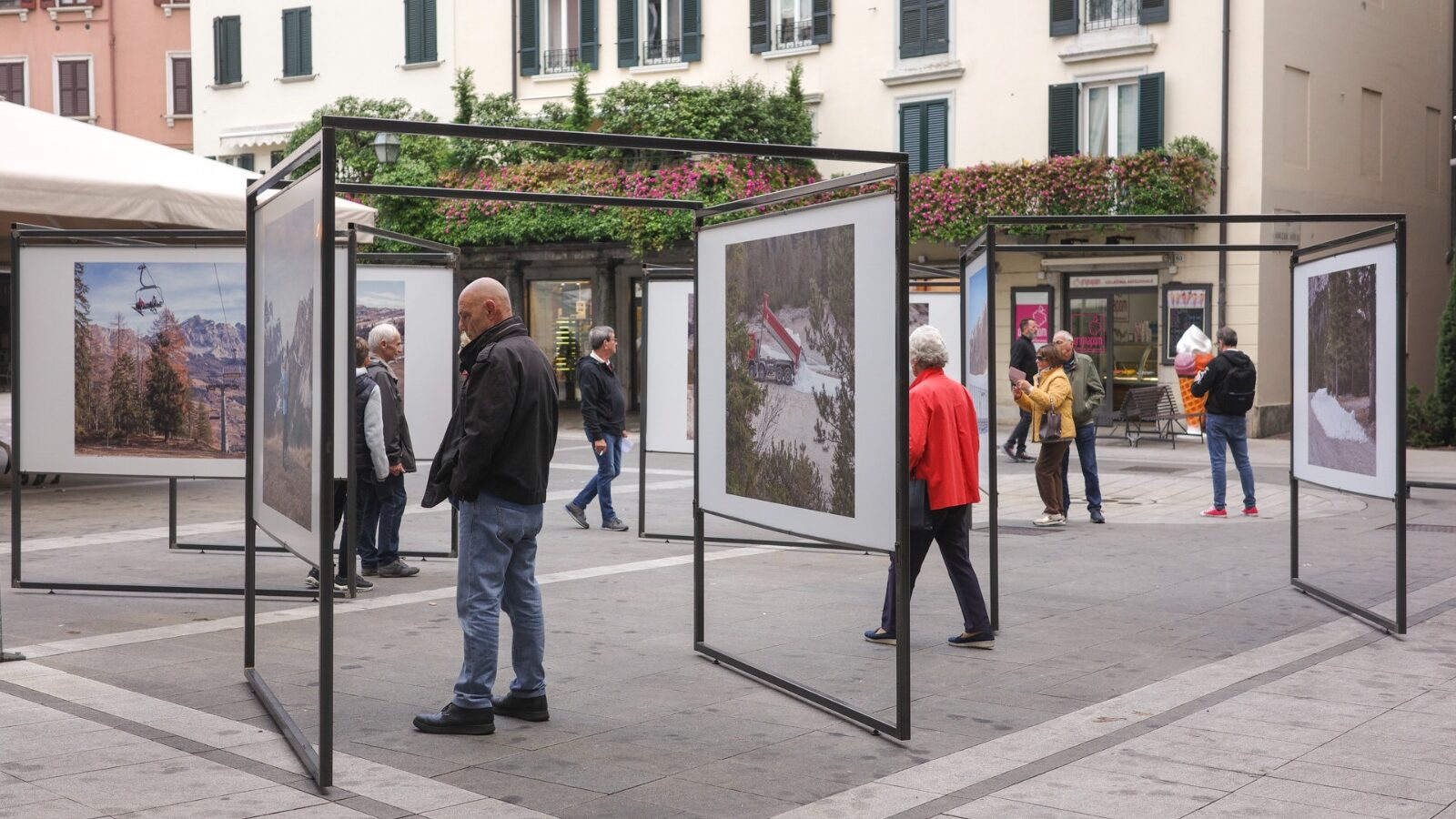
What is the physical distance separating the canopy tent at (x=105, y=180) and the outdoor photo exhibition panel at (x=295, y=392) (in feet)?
24.0

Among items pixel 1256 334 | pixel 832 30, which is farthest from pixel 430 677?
pixel 832 30

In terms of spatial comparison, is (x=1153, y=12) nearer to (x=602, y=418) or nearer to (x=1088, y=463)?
(x=1088, y=463)

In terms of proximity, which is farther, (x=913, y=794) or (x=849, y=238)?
(x=849, y=238)

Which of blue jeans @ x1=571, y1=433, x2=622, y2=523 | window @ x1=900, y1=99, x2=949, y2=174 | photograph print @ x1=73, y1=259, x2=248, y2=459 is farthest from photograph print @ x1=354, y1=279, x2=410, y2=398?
window @ x1=900, y1=99, x2=949, y2=174

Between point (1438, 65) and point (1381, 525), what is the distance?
21.0 metres

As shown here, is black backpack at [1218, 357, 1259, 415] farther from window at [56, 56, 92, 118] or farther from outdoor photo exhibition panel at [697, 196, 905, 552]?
window at [56, 56, 92, 118]

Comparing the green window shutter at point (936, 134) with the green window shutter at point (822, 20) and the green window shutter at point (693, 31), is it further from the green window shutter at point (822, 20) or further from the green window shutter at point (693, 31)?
the green window shutter at point (693, 31)

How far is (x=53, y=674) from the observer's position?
711 centimetres

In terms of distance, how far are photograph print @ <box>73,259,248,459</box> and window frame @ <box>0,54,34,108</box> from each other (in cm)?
4026

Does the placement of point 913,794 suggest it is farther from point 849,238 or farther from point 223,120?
point 223,120

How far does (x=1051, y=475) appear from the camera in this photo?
13.7 metres

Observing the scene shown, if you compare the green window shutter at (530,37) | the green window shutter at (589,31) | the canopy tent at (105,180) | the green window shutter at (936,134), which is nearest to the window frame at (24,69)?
the green window shutter at (530,37)

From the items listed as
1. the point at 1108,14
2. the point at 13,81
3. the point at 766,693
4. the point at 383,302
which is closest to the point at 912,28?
the point at 1108,14

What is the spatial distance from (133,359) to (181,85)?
123 ft
